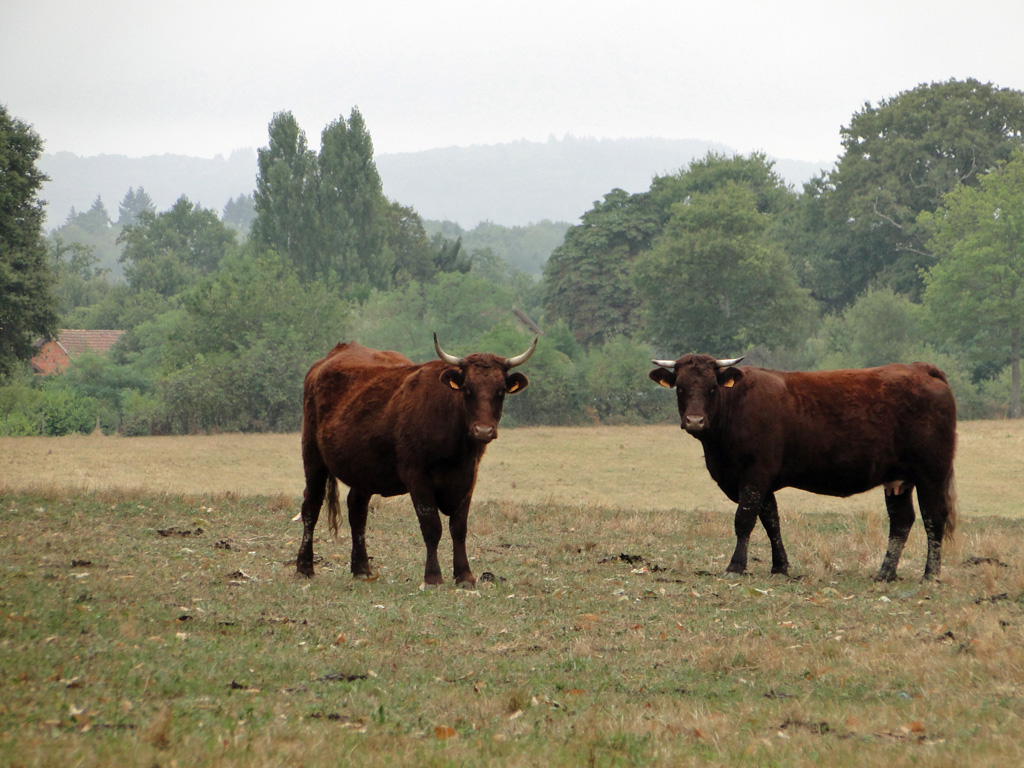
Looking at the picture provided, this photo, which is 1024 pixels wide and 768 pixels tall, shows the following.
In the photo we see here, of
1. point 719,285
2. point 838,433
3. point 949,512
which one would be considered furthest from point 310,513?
point 719,285

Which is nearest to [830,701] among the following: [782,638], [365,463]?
[782,638]

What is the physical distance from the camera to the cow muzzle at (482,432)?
403 inches

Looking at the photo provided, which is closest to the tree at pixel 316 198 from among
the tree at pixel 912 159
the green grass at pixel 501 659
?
the tree at pixel 912 159

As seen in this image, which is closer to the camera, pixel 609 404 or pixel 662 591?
pixel 662 591

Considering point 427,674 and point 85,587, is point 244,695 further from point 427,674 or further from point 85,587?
point 85,587

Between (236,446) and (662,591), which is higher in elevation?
(662,591)

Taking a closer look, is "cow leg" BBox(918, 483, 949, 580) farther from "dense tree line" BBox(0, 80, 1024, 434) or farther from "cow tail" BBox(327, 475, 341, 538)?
"dense tree line" BBox(0, 80, 1024, 434)

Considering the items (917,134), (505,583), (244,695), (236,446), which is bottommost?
(236,446)

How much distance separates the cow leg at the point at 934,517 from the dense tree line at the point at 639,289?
4215 centimetres

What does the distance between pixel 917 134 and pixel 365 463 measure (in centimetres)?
6721

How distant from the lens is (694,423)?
38.0 ft

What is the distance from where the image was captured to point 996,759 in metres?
5.16

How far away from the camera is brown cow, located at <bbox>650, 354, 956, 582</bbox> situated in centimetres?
1216

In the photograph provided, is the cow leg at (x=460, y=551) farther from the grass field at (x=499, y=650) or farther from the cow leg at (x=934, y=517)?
the cow leg at (x=934, y=517)
